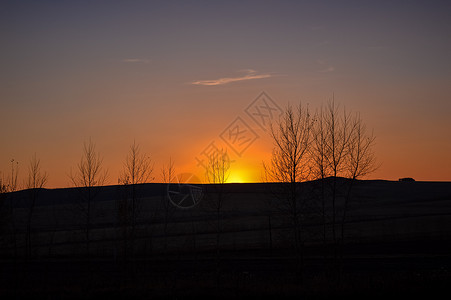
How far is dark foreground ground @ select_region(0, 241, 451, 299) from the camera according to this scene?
61.9ft

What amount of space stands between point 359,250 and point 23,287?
29.7 metres

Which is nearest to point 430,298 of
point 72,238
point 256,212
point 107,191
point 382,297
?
point 382,297

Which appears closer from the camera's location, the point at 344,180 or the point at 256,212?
the point at 344,180

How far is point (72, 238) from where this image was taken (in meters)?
55.0

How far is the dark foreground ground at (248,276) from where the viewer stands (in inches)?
743

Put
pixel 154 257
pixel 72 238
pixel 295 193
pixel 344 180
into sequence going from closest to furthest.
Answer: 1. pixel 295 193
2. pixel 344 180
3. pixel 154 257
4. pixel 72 238

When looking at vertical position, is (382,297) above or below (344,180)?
below

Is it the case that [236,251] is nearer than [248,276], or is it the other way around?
[248,276]

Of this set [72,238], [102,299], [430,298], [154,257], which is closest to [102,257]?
[154,257]

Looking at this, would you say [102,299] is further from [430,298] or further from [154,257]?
[154,257]

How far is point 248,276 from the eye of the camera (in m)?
26.3

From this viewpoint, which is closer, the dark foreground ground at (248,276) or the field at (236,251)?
the dark foreground ground at (248,276)

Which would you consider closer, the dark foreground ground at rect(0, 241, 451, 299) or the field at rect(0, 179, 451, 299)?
the dark foreground ground at rect(0, 241, 451, 299)

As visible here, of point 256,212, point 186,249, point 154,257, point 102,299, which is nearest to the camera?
point 102,299
